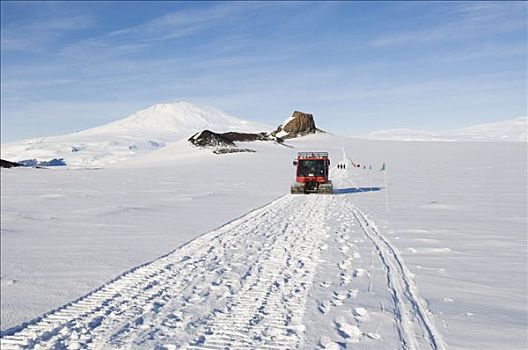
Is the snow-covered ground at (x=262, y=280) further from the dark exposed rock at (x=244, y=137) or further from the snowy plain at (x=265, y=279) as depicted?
the dark exposed rock at (x=244, y=137)

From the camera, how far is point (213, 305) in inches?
249

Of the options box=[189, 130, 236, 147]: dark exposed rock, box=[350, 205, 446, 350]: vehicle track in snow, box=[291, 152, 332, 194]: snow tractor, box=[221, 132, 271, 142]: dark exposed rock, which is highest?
box=[221, 132, 271, 142]: dark exposed rock

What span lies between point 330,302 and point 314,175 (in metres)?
19.7

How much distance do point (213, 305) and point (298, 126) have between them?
104328mm

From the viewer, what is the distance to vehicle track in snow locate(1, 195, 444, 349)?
16.9ft

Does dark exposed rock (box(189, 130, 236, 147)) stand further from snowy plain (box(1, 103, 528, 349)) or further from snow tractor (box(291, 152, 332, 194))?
snowy plain (box(1, 103, 528, 349))

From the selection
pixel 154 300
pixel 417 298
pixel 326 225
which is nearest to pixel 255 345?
pixel 154 300

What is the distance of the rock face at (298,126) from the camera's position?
109 metres

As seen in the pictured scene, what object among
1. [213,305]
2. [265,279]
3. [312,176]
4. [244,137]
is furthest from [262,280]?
[244,137]

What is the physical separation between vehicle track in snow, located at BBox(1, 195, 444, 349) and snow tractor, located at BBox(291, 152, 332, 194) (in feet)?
48.1

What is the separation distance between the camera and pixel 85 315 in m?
5.75

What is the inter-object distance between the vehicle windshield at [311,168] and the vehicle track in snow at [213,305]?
1578 centimetres

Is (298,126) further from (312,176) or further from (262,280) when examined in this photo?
(262,280)

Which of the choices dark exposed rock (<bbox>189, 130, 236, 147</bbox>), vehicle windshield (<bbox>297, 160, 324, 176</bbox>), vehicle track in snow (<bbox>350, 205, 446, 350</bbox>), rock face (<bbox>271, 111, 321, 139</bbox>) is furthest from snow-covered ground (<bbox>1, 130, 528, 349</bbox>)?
rock face (<bbox>271, 111, 321, 139</bbox>)
